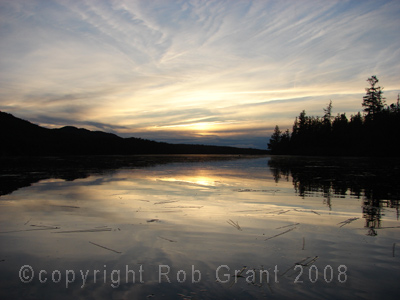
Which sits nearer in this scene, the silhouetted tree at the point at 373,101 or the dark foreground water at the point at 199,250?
the dark foreground water at the point at 199,250

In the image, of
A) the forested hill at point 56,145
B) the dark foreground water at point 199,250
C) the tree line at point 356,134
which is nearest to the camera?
the dark foreground water at point 199,250

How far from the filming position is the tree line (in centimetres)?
6768

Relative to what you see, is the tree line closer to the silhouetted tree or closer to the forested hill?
the silhouetted tree

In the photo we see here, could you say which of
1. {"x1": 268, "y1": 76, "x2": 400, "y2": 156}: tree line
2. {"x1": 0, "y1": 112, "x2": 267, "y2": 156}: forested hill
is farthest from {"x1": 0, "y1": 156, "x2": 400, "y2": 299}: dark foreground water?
{"x1": 0, "y1": 112, "x2": 267, "y2": 156}: forested hill

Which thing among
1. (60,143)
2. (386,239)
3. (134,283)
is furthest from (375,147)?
(60,143)

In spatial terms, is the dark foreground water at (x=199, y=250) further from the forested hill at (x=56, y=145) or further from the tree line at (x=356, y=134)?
the forested hill at (x=56, y=145)

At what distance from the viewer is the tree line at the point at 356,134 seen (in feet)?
222

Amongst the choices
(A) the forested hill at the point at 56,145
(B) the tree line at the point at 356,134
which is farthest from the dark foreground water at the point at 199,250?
(A) the forested hill at the point at 56,145

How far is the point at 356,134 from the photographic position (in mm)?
77750

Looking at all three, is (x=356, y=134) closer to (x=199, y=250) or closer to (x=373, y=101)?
(x=373, y=101)

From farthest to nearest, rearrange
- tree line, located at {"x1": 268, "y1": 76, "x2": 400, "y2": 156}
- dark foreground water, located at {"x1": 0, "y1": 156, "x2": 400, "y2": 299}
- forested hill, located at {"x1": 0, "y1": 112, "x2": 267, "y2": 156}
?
forested hill, located at {"x1": 0, "y1": 112, "x2": 267, "y2": 156} < tree line, located at {"x1": 268, "y1": 76, "x2": 400, "y2": 156} < dark foreground water, located at {"x1": 0, "y1": 156, "x2": 400, "y2": 299}

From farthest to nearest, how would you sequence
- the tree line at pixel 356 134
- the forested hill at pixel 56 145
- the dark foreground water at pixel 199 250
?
the forested hill at pixel 56 145, the tree line at pixel 356 134, the dark foreground water at pixel 199 250

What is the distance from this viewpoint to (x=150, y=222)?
26.1 ft

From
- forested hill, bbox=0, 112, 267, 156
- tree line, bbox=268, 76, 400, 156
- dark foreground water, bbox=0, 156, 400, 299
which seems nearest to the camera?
dark foreground water, bbox=0, 156, 400, 299
